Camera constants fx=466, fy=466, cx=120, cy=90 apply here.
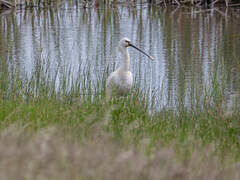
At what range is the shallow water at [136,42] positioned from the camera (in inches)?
356

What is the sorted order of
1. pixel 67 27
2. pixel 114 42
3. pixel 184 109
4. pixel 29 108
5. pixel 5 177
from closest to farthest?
pixel 5 177
pixel 29 108
pixel 184 109
pixel 114 42
pixel 67 27

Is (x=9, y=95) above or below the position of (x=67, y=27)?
below

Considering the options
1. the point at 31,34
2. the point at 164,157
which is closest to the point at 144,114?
the point at 164,157

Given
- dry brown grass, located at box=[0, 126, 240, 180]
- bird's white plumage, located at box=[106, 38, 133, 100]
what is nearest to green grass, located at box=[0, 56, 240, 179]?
bird's white plumage, located at box=[106, 38, 133, 100]

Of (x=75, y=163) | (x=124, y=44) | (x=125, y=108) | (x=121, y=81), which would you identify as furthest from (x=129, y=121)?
(x=75, y=163)

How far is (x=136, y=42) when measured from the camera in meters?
13.0

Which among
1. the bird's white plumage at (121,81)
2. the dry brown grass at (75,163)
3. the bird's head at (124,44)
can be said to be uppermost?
the bird's head at (124,44)

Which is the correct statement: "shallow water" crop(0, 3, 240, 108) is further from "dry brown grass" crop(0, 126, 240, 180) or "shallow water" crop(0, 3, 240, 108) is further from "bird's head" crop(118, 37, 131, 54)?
"dry brown grass" crop(0, 126, 240, 180)

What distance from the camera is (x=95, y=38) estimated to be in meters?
13.5

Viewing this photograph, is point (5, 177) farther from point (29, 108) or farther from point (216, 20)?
point (216, 20)

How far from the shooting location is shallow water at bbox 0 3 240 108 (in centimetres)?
905

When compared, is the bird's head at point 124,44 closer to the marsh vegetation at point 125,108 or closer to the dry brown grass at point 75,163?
the marsh vegetation at point 125,108

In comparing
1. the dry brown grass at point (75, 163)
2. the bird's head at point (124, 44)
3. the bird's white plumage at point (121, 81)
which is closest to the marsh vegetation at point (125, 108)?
the dry brown grass at point (75, 163)

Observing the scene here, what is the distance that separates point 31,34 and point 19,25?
1.93 metres
